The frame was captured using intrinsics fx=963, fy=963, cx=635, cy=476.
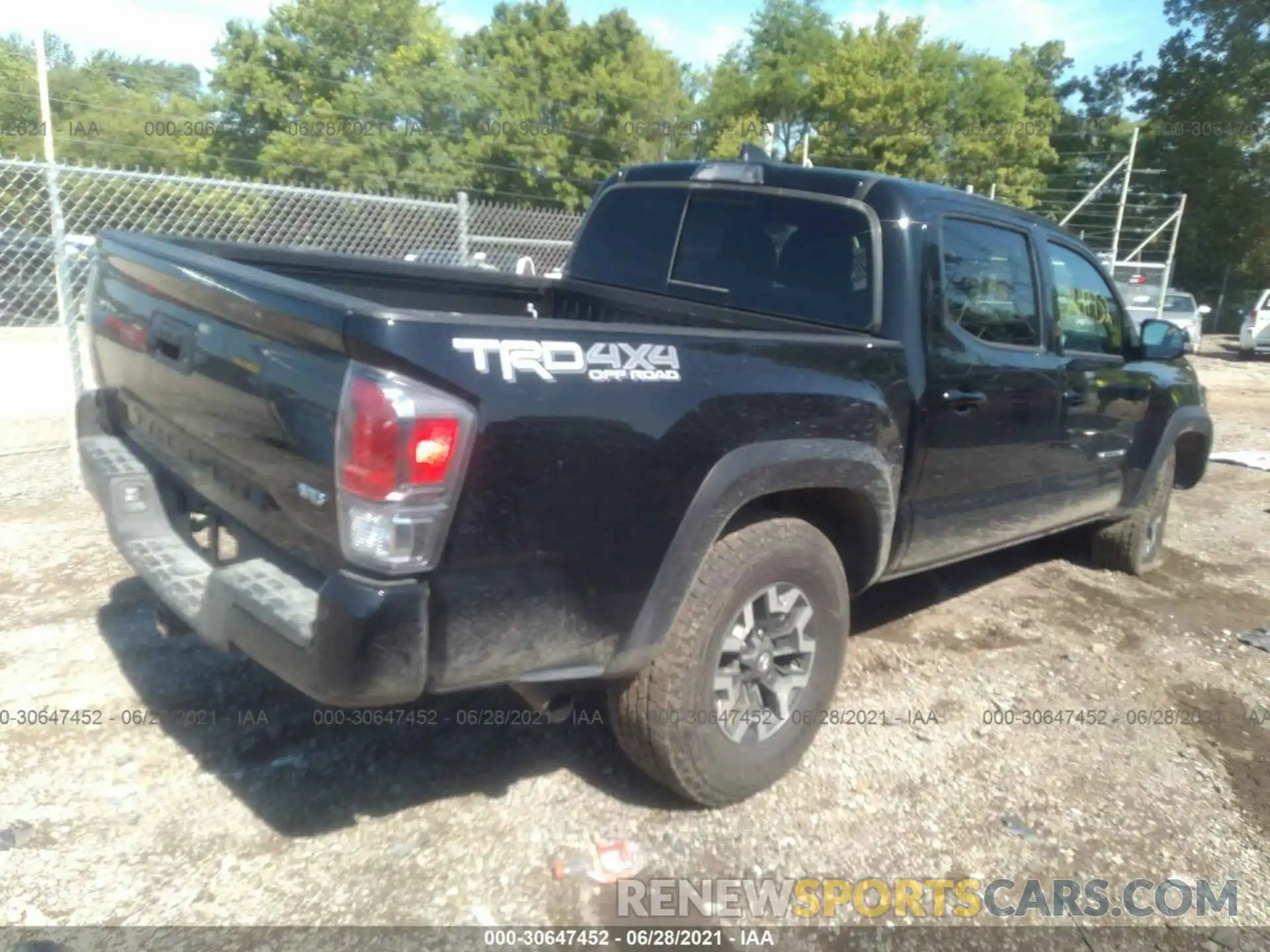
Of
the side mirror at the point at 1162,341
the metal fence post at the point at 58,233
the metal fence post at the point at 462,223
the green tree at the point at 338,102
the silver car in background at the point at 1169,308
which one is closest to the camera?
the side mirror at the point at 1162,341

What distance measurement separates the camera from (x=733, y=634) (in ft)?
9.40

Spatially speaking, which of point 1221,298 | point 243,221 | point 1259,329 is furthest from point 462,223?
point 1221,298

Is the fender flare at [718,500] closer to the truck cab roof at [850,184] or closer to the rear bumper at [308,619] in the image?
the rear bumper at [308,619]

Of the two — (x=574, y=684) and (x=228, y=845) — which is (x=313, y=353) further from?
(x=228, y=845)

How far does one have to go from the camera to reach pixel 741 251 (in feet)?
12.5

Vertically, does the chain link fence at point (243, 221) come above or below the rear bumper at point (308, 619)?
above

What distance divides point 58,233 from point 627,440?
4525 mm

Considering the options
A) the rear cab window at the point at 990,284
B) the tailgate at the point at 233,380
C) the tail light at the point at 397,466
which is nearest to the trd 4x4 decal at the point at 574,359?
the tail light at the point at 397,466

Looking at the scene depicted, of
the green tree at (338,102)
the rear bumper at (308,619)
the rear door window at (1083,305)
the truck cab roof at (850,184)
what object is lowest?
the rear bumper at (308,619)

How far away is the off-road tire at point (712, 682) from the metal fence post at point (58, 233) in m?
3.94

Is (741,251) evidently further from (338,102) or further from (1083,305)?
(338,102)

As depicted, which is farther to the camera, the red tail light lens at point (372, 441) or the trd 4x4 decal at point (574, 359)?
the trd 4x4 decal at point (574, 359)

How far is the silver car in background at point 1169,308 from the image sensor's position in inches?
840

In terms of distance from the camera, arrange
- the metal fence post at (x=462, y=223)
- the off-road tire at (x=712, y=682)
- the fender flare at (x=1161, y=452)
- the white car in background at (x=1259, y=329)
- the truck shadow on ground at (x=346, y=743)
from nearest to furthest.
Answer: the off-road tire at (x=712, y=682)
the truck shadow on ground at (x=346, y=743)
the fender flare at (x=1161, y=452)
the metal fence post at (x=462, y=223)
the white car in background at (x=1259, y=329)
